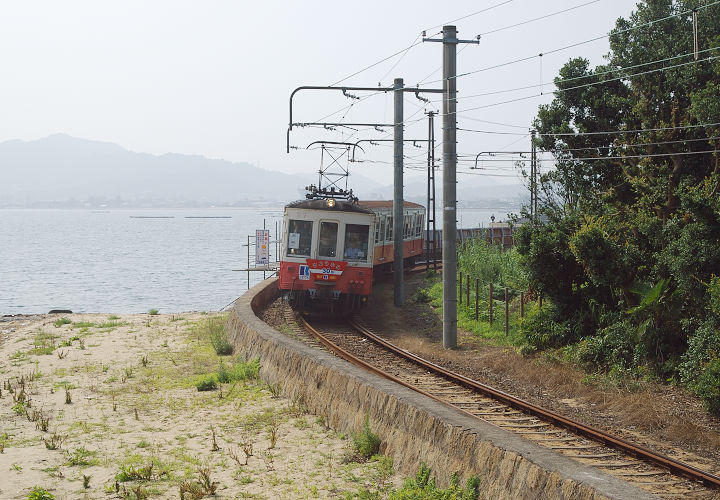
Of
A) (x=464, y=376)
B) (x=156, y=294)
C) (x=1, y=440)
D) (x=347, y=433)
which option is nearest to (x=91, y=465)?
(x=1, y=440)

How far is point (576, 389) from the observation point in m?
12.7

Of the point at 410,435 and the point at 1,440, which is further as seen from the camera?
the point at 1,440

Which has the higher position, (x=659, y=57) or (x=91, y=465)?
(x=659, y=57)

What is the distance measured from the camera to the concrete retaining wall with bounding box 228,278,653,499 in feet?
20.3

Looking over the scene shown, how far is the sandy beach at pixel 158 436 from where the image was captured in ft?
26.1

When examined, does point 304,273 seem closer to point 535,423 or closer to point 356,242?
point 356,242

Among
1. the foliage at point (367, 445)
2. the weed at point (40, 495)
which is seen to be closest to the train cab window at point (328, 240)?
the foliage at point (367, 445)

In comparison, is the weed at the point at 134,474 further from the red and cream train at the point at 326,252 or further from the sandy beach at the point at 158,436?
the red and cream train at the point at 326,252

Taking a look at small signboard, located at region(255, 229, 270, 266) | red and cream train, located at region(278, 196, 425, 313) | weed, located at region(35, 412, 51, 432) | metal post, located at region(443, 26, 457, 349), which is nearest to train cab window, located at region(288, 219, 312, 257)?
red and cream train, located at region(278, 196, 425, 313)

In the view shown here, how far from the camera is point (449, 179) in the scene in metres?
16.3

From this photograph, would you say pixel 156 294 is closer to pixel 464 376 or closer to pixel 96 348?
pixel 96 348

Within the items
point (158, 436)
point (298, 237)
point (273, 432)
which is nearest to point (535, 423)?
point (273, 432)

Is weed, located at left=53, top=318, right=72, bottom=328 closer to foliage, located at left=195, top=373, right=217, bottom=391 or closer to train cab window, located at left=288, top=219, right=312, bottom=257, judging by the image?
train cab window, located at left=288, top=219, right=312, bottom=257

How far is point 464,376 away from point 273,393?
11.8ft
